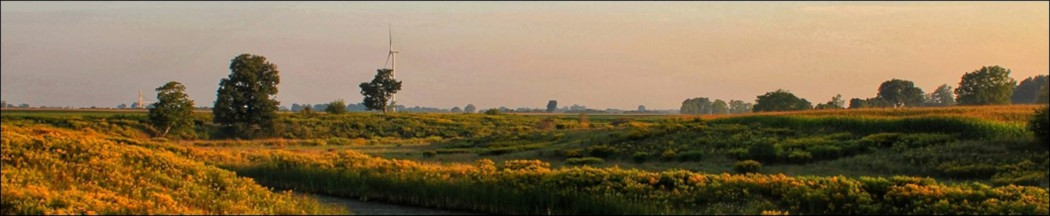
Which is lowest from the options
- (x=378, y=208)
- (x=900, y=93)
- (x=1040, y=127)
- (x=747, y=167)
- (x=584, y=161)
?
(x=378, y=208)

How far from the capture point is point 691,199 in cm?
1850

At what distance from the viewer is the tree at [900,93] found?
2908 inches

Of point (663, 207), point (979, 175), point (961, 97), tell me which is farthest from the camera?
point (961, 97)

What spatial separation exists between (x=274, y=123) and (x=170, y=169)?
179ft

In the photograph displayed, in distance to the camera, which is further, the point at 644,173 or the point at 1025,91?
the point at 1025,91

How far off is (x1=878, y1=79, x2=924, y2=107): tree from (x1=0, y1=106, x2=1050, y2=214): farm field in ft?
101

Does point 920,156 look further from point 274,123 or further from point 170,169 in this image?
point 274,123

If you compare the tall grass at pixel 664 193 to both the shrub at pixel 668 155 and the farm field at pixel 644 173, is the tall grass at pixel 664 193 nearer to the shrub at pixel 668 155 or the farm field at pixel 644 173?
the farm field at pixel 644 173

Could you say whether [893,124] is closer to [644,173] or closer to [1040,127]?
[1040,127]

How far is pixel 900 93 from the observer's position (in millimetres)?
73938

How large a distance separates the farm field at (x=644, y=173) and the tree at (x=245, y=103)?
35990mm

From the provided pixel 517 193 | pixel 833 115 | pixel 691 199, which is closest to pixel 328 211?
pixel 517 193

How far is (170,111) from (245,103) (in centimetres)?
1029

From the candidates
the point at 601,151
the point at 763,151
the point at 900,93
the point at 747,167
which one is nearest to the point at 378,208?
the point at 747,167
